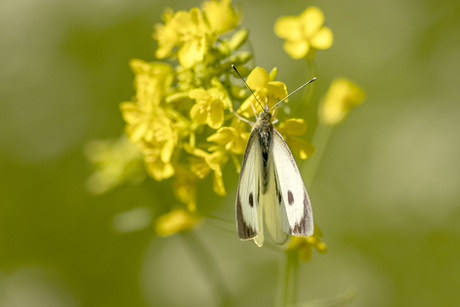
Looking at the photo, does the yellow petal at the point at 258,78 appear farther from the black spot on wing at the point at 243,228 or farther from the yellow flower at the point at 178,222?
the yellow flower at the point at 178,222

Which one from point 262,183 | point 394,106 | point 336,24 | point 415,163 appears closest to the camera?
point 262,183

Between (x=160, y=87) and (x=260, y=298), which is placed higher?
(x=160, y=87)

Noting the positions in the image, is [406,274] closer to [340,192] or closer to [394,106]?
[340,192]

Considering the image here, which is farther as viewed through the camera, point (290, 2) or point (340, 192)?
point (290, 2)

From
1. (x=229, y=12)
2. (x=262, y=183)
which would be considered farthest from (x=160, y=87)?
(x=262, y=183)

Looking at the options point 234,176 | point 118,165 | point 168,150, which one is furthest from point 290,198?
point 234,176

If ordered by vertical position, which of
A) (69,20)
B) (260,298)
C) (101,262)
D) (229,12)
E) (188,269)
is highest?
(69,20)

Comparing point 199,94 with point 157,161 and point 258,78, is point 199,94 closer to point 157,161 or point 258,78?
point 258,78
